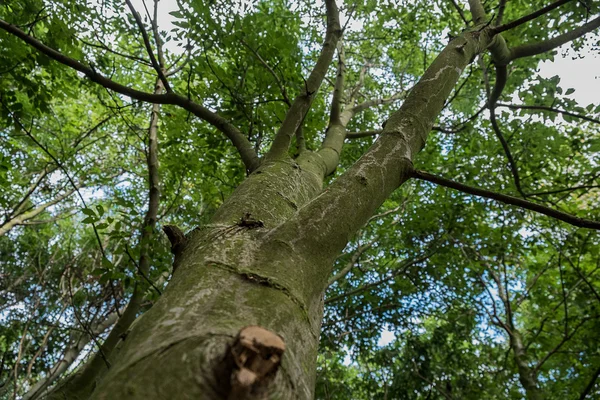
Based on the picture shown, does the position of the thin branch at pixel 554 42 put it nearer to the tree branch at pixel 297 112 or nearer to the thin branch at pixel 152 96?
the tree branch at pixel 297 112

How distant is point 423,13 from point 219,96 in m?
3.91

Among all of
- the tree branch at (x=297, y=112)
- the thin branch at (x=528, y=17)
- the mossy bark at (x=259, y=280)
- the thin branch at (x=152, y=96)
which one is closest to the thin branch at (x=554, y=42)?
the thin branch at (x=528, y=17)

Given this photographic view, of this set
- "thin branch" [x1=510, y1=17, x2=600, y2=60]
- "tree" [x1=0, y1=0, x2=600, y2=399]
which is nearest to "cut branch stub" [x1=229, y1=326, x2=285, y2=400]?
"tree" [x1=0, y1=0, x2=600, y2=399]

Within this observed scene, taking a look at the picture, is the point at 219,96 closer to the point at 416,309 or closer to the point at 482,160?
the point at 482,160

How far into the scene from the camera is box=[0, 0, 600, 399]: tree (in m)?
0.83

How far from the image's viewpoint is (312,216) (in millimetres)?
1128

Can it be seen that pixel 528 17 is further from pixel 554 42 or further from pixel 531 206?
pixel 531 206

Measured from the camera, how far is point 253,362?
1.85ft

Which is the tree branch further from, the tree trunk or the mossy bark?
the tree trunk

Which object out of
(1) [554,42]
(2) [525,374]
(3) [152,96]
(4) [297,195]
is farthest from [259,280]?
(2) [525,374]

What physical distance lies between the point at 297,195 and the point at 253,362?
4.57ft

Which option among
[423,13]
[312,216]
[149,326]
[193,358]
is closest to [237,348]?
[193,358]

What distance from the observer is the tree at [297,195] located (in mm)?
832

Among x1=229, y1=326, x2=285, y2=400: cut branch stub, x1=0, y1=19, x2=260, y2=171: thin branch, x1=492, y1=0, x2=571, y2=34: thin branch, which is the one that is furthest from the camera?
x1=0, y1=19, x2=260, y2=171: thin branch
